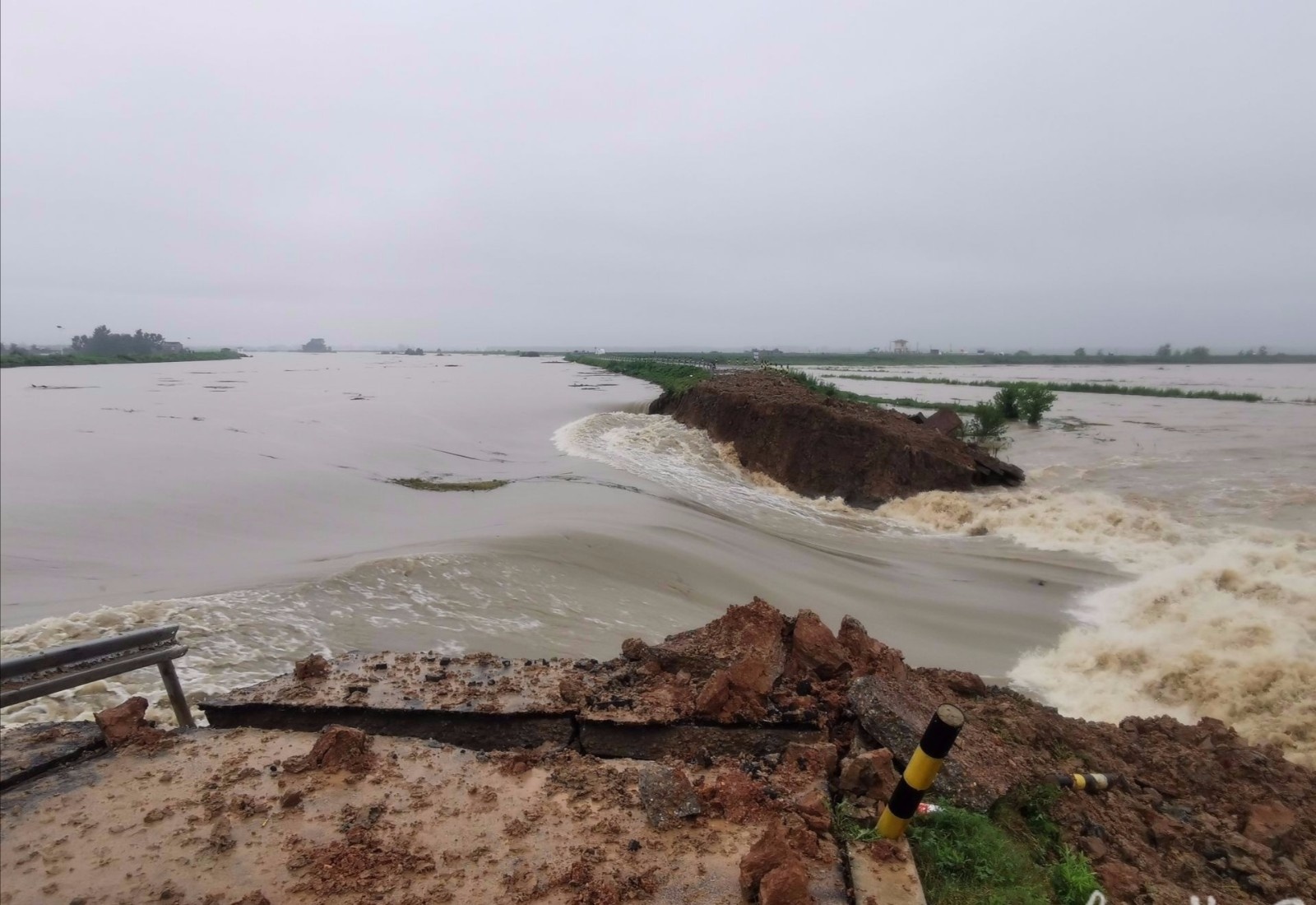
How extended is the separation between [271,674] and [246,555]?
16.5 feet

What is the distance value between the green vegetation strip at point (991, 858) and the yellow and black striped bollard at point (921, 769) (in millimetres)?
147

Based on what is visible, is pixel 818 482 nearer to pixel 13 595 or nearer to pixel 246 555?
pixel 246 555

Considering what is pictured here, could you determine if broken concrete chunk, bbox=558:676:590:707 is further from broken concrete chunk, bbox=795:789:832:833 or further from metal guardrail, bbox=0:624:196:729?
metal guardrail, bbox=0:624:196:729

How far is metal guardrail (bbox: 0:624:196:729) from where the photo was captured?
367 cm

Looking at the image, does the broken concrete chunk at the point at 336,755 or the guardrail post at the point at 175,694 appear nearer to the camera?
the broken concrete chunk at the point at 336,755

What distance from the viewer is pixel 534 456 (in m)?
21.7

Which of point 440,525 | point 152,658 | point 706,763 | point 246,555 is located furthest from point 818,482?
point 152,658

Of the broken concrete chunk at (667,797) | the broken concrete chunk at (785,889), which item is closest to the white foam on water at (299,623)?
the broken concrete chunk at (667,797)

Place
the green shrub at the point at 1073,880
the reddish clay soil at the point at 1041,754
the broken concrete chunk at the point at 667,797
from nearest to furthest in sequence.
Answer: the green shrub at the point at 1073,880 < the broken concrete chunk at the point at 667,797 < the reddish clay soil at the point at 1041,754

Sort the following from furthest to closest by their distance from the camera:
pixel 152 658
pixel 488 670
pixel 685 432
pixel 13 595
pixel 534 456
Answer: pixel 685 432 < pixel 534 456 < pixel 13 595 < pixel 488 670 < pixel 152 658

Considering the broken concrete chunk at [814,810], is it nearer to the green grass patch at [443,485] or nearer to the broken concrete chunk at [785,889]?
the broken concrete chunk at [785,889]

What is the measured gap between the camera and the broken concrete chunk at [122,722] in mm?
4348

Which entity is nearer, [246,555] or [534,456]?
[246,555]

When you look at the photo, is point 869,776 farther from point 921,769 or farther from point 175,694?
point 175,694
